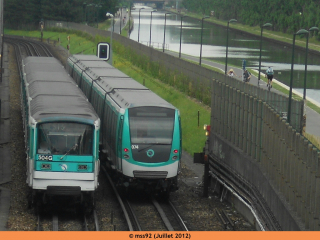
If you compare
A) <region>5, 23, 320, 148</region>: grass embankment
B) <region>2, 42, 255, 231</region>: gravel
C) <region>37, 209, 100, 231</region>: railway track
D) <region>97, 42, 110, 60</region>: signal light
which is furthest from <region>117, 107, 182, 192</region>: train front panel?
<region>97, 42, 110, 60</region>: signal light

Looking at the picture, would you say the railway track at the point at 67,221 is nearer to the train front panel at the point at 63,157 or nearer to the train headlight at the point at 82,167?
the train front panel at the point at 63,157

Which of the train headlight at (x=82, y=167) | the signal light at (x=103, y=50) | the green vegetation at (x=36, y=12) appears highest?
the signal light at (x=103, y=50)

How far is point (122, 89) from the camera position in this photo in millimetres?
24422

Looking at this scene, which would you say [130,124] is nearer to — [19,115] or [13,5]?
[19,115]

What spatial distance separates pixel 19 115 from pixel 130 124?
18.0m

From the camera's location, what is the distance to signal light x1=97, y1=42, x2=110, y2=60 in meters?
40.7

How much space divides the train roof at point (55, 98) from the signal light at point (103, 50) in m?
10.2

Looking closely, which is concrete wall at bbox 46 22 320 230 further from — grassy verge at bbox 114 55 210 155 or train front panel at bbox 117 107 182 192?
grassy verge at bbox 114 55 210 155

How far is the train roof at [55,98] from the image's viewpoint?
18875mm

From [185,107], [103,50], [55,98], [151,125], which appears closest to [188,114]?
[185,107]

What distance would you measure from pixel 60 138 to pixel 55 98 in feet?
9.20

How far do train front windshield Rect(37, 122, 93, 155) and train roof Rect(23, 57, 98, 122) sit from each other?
25 centimetres

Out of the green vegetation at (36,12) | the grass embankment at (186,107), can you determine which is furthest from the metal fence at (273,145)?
the green vegetation at (36,12)
